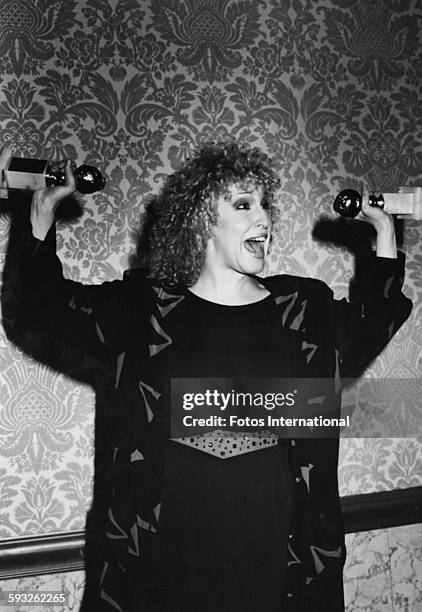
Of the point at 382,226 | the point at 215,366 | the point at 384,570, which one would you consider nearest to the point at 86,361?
the point at 215,366

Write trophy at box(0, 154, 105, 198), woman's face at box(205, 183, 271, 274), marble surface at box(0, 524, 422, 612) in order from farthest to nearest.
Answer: marble surface at box(0, 524, 422, 612) → woman's face at box(205, 183, 271, 274) → trophy at box(0, 154, 105, 198)

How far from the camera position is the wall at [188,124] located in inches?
74.8

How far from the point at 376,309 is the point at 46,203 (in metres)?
0.84

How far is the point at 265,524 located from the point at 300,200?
3.34ft

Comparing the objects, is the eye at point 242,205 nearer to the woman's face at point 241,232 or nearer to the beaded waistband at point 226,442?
the woman's face at point 241,232

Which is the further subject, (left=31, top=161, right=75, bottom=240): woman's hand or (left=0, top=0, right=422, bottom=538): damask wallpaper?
(left=0, top=0, right=422, bottom=538): damask wallpaper

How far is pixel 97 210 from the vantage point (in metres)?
1.97

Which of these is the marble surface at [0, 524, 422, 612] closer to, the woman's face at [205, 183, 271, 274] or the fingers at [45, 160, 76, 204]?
the woman's face at [205, 183, 271, 274]

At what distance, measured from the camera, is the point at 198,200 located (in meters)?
1.72

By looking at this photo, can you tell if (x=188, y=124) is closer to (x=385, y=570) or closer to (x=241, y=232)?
(x=241, y=232)

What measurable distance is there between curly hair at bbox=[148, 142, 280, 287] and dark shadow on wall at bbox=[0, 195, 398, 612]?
8.8 inches

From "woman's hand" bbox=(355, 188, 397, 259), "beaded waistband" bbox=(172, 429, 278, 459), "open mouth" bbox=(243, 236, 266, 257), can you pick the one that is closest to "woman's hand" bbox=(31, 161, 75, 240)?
"open mouth" bbox=(243, 236, 266, 257)

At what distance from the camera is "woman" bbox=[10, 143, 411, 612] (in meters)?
1.56

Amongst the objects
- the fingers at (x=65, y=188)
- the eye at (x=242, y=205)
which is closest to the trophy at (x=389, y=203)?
the eye at (x=242, y=205)
